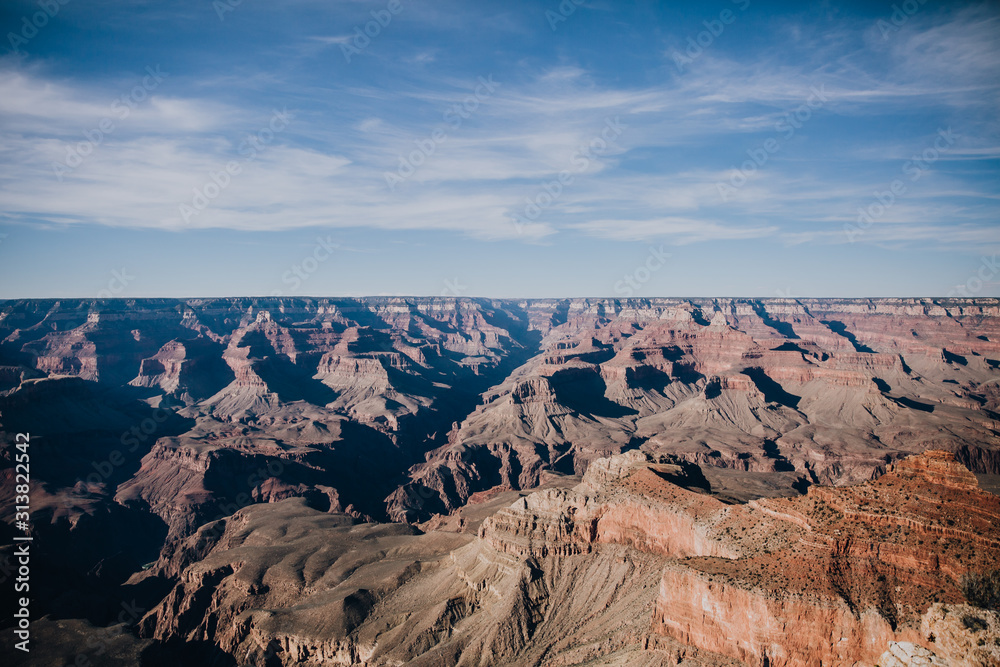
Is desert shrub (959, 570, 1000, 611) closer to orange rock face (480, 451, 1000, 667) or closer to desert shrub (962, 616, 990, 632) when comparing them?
orange rock face (480, 451, 1000, 667)

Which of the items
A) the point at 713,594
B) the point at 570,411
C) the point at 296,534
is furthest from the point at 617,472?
the point at 570,411

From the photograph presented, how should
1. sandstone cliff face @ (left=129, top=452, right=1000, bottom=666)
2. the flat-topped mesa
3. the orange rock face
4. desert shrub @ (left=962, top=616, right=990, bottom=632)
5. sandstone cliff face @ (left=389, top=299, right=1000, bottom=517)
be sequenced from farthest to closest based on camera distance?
sandstone cliff face @ (left=389, top=299, right=1000, bottom=517)
the flat-topped mesa
sandstone cliff face @ (left=129, top=452, right=1000, bottom=666)
the orange rock face
desert shrub @ (left=962, top=616, right=990, bottom=632)

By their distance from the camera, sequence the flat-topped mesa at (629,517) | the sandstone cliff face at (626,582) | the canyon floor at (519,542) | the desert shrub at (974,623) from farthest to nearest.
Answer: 1. the flat-topped mesa at (629,517)
2. the canyon floor at (519,542)
3. the sandstone cliff face at (626,582)
4. the desert shrub at (974,623)

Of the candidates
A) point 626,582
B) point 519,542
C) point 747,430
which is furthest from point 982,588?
point 747,430

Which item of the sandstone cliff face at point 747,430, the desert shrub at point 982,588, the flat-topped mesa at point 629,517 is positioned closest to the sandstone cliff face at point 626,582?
the flat-topped mesa at point 629,517

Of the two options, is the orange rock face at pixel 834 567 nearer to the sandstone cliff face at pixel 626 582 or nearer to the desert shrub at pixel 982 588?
the sandstone cliff face at pixel 626 582

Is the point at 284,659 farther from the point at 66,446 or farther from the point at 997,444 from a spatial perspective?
the point at 997,444

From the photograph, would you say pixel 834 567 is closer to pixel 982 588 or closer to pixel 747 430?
pixel 982 588

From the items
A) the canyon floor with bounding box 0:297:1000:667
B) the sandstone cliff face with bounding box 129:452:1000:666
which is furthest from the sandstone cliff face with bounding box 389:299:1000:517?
the sandstone cliff face with bounding box 129:452:1000:666
